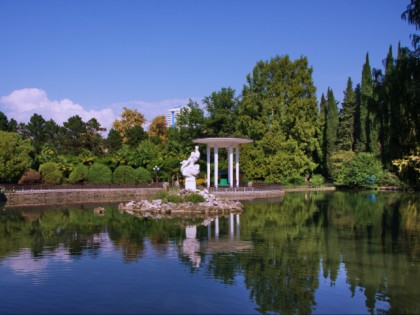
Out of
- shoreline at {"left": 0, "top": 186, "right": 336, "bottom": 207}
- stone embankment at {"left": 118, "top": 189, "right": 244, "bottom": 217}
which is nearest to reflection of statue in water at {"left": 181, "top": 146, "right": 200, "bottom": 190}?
shoreline at {"left": 0, "top": 186, "right": 336, "bottom": 207}

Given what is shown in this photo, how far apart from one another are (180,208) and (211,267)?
13583mm

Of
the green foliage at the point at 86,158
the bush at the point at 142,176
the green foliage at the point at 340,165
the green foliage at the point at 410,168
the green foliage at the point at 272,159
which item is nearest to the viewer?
the green foliage at the point at 410,168

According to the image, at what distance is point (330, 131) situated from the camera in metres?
51.8

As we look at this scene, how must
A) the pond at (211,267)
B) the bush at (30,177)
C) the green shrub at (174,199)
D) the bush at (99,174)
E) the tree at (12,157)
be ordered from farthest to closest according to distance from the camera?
the bush at (99,174) < the bush at (30,177) < the tree at (12,157) < the green shrub at (174,199) < the pond at (211,267)

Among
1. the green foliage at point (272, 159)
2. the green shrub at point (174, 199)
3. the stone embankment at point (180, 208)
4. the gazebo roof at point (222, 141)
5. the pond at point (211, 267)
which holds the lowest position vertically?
the pond at point (211, 267)

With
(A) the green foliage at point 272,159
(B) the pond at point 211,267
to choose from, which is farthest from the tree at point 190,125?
(B) the pond at point 211,267

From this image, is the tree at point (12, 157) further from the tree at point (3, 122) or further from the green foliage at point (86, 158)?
the tree at point (3, 122)

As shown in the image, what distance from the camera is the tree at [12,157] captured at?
1382 inches

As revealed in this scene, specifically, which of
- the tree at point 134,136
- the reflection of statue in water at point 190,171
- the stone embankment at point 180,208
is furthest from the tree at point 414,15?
the tree at point 134,136

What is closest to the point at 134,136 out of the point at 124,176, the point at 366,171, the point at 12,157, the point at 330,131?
the point at 124,176

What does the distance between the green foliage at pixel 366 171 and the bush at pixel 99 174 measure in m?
24.3

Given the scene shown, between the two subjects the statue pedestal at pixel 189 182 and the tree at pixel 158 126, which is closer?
the statue pedestal at pixel 189 182

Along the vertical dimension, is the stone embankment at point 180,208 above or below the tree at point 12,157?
below

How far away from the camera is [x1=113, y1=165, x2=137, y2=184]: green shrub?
42.0m
